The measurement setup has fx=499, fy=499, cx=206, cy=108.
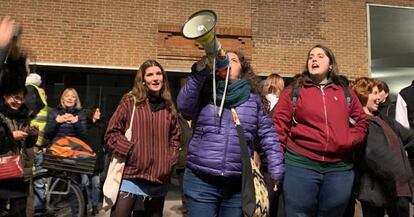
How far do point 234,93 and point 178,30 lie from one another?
7612 mm

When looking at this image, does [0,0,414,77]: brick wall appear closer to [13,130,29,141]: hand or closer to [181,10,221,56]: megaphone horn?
[13,130,29,141]: hand

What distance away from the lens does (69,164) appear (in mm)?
6207

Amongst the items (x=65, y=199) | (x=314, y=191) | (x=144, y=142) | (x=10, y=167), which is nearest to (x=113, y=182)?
(x=144, y=142)

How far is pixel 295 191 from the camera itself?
156 inches

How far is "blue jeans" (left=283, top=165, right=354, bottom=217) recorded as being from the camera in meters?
3.94

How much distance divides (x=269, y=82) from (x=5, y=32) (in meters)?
3.51

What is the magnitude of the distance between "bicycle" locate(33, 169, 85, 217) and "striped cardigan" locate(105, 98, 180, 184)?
2.46m

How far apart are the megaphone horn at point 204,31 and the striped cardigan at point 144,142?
129 centimetres

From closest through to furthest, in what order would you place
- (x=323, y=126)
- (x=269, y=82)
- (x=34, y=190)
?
1. (x=323, y=126)
2. (x=269, y=82)
3. (x=34, y=190)

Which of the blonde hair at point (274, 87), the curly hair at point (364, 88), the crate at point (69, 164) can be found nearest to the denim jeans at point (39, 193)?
the crate at point (69, 164)

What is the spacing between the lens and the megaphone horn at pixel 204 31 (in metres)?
3.17

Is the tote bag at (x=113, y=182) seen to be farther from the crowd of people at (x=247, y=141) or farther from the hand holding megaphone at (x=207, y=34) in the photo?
the hand holding megaphone at (x=207, y=34)

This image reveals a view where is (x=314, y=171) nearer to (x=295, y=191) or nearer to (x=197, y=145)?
(x=295, y=191)

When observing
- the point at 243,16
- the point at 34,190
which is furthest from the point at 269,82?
the point at 243,16
